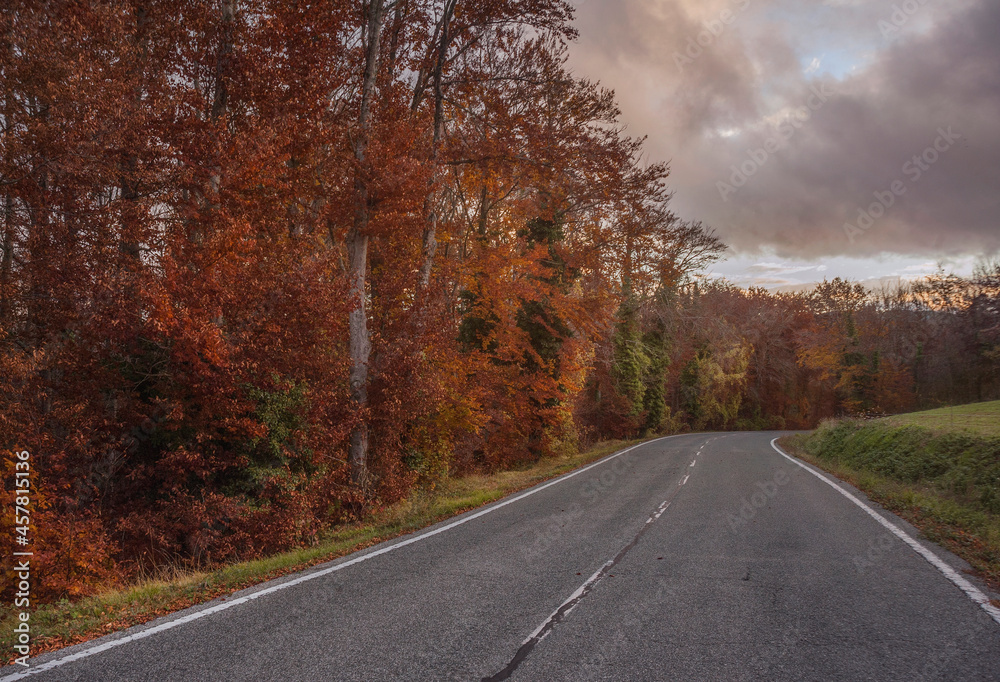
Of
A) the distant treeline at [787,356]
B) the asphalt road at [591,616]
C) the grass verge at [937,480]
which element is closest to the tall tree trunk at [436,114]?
the asphalt road at [591,616]

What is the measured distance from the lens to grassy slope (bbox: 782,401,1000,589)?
7172 mm

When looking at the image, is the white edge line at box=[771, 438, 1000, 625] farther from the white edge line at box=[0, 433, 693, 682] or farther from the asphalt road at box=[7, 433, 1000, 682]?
the white edge line at box=[0, 433, 693, 682]

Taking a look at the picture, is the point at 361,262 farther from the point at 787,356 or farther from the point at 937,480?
the point at 787,356

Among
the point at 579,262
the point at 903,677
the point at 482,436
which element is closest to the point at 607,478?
the point at 482,436

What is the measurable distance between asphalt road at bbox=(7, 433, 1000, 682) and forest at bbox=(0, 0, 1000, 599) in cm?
420

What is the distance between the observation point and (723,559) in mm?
A: 6285

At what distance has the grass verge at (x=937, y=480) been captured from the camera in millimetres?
7071

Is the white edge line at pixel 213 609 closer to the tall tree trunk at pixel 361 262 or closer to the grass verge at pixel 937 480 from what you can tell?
the tall tree trunk at pixel 361 262

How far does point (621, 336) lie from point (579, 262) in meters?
16.0

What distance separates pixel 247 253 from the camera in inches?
382

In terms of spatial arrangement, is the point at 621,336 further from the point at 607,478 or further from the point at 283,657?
the point at 283,657

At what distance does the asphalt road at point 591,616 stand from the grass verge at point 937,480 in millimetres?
A: 573

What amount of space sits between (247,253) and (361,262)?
2630 mm

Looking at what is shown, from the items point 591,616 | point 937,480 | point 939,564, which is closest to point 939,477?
point 937,480
